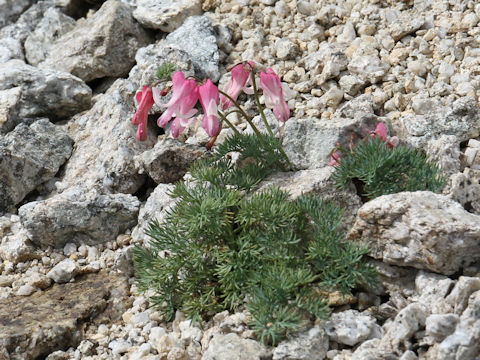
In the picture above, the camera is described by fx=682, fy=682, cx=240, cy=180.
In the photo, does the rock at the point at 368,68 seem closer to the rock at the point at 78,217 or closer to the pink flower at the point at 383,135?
the pink flower at the point at 383,135

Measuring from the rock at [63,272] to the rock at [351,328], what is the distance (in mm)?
2001

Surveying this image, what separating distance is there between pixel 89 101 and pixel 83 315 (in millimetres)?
2631

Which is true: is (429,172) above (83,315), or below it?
above

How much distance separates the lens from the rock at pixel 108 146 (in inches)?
211

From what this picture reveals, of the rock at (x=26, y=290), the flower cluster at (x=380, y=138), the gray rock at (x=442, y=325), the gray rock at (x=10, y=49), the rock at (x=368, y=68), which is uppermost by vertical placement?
the gray rock at (x=10, y=49)

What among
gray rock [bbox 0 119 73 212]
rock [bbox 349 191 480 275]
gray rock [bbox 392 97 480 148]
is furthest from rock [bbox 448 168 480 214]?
gray rock [bbox 0 119 73 212]

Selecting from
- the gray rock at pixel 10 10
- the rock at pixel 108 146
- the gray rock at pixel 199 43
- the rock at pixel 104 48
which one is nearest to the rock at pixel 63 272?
the rock at pixel 108 146

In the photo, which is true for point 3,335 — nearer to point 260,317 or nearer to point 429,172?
point 260,317

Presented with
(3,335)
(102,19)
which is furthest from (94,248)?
(102,19)

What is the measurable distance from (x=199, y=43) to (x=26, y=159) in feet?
6.26

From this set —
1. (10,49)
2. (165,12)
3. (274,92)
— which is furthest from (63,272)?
(10,49)

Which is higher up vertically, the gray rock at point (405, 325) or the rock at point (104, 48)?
the rock at point (104, 48)

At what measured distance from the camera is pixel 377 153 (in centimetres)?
414

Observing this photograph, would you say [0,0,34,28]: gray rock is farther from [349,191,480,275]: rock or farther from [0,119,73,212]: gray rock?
[349,191,480,275]: rock
